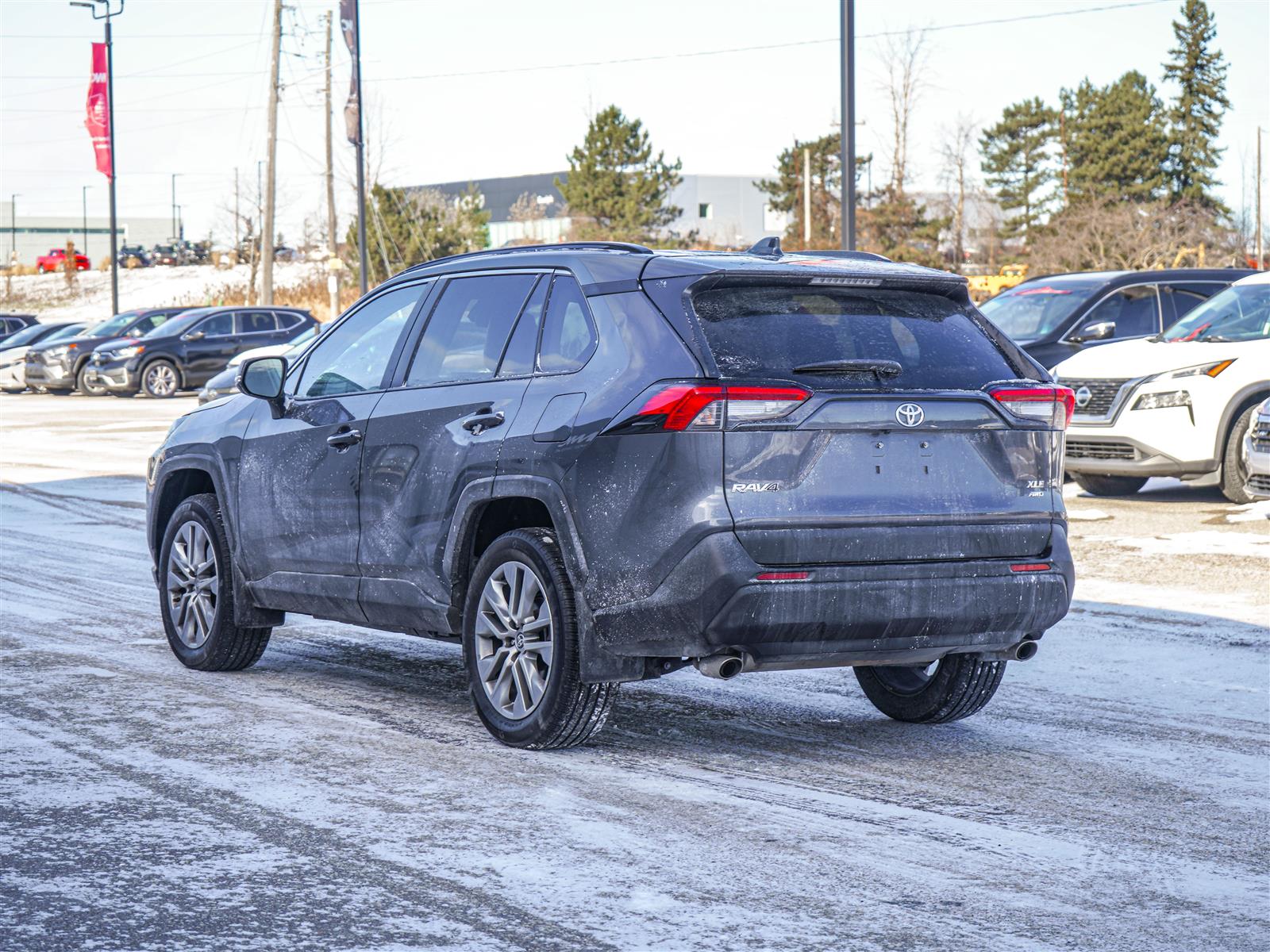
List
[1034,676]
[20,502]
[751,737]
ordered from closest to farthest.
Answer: [751,737]
[1034,676]
[20,502]

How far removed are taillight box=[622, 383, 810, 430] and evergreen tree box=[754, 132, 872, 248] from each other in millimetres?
65433

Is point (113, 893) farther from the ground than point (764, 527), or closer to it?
closer to it

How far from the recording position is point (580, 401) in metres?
5.84

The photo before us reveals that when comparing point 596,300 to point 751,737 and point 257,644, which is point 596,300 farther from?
point 257,644

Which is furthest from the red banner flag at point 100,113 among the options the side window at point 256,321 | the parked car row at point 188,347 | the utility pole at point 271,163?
the side window at point 256,321

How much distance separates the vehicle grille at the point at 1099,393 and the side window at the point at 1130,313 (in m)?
2.23

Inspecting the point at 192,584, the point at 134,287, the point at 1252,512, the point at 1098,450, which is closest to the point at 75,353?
the point at 1098,450

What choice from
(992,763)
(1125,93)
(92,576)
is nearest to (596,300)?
(992,763)

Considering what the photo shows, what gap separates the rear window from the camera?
5.66m

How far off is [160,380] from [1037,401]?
30.9m

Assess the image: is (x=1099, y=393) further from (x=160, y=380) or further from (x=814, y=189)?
(x=814, y=189)

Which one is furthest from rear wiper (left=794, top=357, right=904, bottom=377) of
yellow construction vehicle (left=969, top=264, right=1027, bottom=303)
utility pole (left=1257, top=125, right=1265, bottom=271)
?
utility pole (left=1257, top=125, right=1265, bottom=271)

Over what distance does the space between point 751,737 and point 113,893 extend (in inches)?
106

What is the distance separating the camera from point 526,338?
20.7 feet
